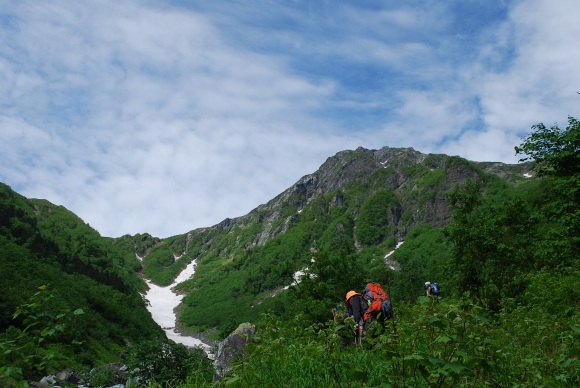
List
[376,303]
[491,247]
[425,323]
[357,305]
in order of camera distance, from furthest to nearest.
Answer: [491,247] → [357,305] → [376,303] → [425,323]

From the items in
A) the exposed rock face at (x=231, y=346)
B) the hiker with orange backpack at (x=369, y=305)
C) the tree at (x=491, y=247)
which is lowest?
the exposed rock face at (x=231, y=346)

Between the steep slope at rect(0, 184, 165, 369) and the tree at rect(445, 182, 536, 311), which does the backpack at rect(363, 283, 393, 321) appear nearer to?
the tree at rect(445, 182, 536, 311)

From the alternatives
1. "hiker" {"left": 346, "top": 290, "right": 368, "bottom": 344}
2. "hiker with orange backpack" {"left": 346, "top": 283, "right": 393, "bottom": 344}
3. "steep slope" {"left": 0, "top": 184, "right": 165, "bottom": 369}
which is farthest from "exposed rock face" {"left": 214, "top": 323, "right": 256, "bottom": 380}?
"steep slope" {"left": 0, "top": 184, "right": 165, "bottom": 369}

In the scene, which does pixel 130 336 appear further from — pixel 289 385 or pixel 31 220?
pixel 289 385

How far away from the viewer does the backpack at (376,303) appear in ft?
29.5

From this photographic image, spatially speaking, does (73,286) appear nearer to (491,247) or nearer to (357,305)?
(491,247)

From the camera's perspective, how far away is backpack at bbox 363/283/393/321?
898cm

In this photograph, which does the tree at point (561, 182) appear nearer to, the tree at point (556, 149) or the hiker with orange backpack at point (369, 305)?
the tree at point (556, 149)

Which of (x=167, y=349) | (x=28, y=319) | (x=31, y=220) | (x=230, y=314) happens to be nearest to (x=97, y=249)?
(x=31, y=220)

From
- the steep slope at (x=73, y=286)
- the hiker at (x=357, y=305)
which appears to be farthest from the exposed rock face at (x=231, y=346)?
the steep slope at (x=73, y=286)

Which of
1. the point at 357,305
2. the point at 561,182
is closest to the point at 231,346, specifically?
the point at 357,305

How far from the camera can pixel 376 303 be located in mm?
9102

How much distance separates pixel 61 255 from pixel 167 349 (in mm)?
112017

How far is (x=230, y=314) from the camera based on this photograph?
191125 millimetres
